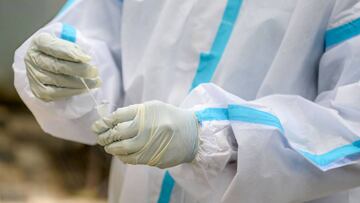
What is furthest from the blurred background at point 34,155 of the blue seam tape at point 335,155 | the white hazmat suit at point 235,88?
the blue seam tape at point 335,155

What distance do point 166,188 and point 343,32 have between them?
45cm

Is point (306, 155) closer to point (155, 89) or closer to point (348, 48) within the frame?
point (348, 48)

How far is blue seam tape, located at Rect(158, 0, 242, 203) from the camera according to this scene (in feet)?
3.18

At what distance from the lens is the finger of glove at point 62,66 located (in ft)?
2.97

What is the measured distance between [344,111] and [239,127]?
0.18 metres

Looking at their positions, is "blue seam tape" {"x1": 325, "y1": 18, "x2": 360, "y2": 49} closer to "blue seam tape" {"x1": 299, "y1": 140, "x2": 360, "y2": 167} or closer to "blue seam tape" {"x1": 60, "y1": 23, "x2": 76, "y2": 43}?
"blue seam tape" {"x1": 299, "y1": 140, "x2": 360, "y2": 167}

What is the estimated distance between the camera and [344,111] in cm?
80

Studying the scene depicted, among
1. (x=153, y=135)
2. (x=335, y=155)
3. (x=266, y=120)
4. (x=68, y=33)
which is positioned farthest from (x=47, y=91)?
(x=335, y=155)

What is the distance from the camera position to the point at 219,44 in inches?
38.6

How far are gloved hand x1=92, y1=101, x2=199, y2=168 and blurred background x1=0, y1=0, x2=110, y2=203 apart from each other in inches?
68.9

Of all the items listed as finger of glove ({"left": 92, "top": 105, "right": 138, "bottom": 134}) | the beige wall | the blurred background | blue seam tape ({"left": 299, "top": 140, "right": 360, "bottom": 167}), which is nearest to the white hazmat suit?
blue seam tape ({"left": 299, "top": 140, "right": 360, "bottom": 167})

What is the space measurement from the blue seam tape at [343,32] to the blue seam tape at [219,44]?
19 centimetres

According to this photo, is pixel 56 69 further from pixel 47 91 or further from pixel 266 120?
pixel 266 120

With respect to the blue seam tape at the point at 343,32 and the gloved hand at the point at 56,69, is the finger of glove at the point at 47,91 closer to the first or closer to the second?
the gloved hand at the point at 56,69
